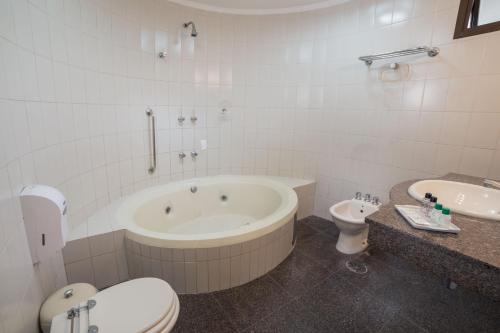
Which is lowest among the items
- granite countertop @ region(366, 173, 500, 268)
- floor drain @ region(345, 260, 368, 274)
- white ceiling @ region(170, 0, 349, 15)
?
floor drain @ region(345, 260, 368, 274)

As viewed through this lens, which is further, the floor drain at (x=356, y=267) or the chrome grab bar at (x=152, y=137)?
the chrome grab bar at (x=152, y=137)

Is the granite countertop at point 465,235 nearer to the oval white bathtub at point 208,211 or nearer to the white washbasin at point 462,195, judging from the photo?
the white washbasin at point 462,195

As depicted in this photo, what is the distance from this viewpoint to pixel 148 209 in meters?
2.25

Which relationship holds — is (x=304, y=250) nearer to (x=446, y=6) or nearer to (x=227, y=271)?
(x=227, y=271)

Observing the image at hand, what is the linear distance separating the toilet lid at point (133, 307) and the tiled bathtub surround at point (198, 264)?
45 cm

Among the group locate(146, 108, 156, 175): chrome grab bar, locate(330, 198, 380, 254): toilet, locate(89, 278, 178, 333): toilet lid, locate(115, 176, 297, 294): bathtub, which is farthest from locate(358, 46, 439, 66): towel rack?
locate(89, 278, 178, 333): toilet lid

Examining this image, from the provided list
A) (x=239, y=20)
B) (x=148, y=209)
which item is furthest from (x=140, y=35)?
(x=148, y=209)

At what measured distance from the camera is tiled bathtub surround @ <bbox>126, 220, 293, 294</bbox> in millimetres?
1669

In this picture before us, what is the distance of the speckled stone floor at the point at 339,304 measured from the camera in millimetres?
1505

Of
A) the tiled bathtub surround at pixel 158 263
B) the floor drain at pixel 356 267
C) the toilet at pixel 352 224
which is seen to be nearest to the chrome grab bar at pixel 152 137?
the tiled bathtub surround at pixel 158 263

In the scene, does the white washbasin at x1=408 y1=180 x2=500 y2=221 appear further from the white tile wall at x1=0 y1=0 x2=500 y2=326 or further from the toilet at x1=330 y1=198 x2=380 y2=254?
the toilet at x1=330 y1=198 x2=380 y2=254

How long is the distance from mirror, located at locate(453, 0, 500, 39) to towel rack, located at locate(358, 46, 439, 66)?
0.16 meters

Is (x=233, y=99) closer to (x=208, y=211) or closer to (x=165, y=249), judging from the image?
(x=208, y=211)

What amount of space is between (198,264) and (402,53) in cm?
237
